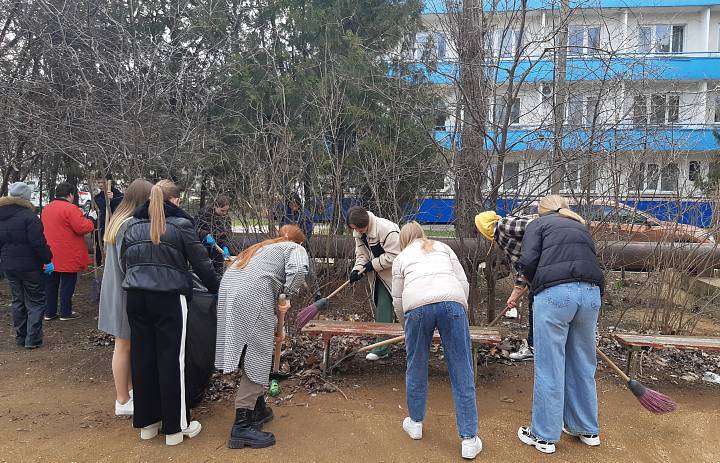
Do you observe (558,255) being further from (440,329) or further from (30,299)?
(30,299)

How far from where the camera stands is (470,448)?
10.4ft

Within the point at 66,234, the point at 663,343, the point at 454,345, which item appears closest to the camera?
the point at 454,345

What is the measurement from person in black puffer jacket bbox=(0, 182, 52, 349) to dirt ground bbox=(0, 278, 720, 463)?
52 cm

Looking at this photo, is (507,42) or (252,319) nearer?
(252,319)

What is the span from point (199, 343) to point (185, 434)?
0.59 m


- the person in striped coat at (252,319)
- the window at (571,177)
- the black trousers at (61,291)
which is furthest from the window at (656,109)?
the black trousers at (61,291)

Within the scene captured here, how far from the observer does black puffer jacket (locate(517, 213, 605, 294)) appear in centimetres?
321

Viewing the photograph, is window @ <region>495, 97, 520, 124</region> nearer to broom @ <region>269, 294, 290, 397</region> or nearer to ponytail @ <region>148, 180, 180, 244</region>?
broom @ <region>269, 294, 290, 397</region>

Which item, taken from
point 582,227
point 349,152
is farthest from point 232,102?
point 582,227

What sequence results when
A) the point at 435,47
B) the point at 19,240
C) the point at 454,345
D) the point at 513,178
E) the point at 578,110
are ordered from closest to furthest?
the point at 454,345, the point at 19,240, the point at 513,178, the point at 578,110, the point at 435,47

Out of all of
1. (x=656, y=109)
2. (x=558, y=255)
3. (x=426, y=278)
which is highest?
(x=656, y=109)

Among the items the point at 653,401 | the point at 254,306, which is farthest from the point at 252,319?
the point at 653,401

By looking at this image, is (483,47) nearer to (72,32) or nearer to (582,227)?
(582,227)

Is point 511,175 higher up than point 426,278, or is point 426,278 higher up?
point 511,175
